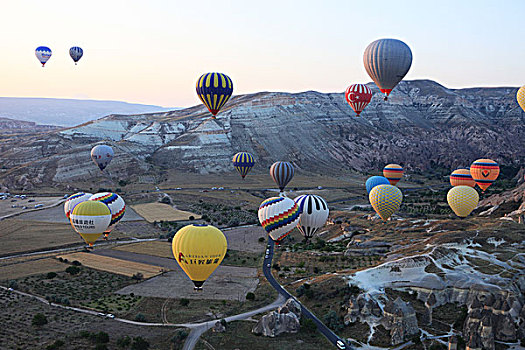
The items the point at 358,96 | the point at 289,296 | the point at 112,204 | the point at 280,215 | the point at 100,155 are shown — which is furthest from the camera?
the point at 100,155

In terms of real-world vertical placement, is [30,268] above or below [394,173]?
below

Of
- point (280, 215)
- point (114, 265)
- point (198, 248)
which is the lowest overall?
point (114, 265)

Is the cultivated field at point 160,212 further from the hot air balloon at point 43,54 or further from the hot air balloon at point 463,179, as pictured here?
the hot air balloon at point 463,179

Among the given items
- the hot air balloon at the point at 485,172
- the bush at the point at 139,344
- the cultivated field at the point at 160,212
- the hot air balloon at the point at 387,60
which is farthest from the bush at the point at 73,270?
the hot air balloon at the point at 485,172

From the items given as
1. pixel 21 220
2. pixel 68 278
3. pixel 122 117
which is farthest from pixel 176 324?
pixel 122 117

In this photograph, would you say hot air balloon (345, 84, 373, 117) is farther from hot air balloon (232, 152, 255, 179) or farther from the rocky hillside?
the rocky hillside

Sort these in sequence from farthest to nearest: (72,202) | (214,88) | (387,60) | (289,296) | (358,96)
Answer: (358,96)
(214,88)
(387,60)
(72,202)
(289,296)

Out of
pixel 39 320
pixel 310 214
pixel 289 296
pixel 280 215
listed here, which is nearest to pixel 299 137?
pixel 310 214

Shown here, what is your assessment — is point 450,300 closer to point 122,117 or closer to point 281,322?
point 281,322

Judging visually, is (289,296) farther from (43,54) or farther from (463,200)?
(43,54)
